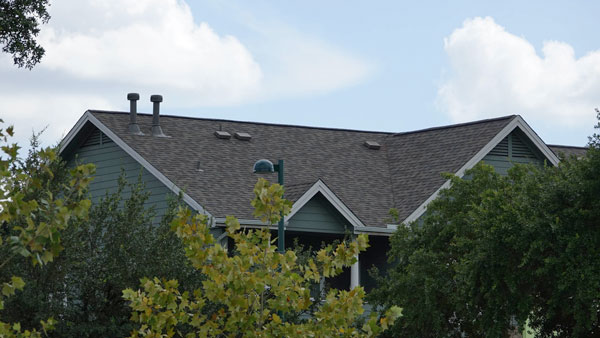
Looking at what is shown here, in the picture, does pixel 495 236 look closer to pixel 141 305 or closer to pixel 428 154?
pixel 141 305

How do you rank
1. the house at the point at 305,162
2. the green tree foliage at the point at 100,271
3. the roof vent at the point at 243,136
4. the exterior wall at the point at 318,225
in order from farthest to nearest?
the roof vent at the point at 243,136, the house at the point at 305,162, the exterior wall at the point at 318,225, the green tree foliage at the point at 100,271

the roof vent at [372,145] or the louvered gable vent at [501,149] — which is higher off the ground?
the roof vent at [372,145]

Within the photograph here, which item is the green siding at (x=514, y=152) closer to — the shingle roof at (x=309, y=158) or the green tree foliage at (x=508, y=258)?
the shingle roof at (x=309, y=158)

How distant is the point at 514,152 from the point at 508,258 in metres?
12.2

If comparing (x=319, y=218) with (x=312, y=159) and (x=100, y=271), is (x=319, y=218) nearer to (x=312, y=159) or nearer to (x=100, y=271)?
(x=312, y=159)

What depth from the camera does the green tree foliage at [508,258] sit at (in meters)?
15.7

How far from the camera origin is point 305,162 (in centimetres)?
2933

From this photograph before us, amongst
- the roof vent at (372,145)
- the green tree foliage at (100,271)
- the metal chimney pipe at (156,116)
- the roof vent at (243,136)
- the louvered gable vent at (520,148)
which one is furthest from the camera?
the roof vent at (372,145)

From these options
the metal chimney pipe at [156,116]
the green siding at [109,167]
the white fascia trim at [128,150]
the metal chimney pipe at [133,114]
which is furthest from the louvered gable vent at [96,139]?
the metal chimney pipe at [156,116]

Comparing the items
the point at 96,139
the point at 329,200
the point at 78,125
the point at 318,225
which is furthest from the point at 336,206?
the point at 78,125

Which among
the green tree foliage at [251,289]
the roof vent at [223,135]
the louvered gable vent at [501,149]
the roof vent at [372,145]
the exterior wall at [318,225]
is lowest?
the green tree foliage at [251,289]

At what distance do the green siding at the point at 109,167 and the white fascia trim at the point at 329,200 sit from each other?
3.63 metres

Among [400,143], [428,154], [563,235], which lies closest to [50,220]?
[563,235]

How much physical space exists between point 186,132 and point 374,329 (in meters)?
20.4
